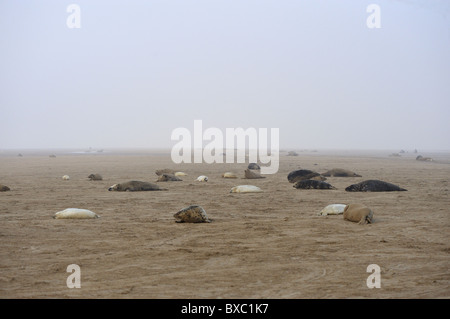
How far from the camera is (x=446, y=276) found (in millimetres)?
5789

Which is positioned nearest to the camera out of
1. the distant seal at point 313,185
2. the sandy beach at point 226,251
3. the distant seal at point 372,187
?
the sandy beach at point 226,251

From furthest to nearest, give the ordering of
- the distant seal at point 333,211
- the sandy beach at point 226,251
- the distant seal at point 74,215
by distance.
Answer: the distant seal at point 333,211 → the distant seal at point 74,215 → the sandy beach at point 226,251

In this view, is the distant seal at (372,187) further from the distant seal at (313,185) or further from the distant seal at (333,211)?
the distant seal at (333,211)

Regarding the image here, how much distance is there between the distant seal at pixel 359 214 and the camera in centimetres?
946

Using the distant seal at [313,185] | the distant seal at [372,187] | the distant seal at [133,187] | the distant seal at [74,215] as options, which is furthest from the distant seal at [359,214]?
the distant seal at [133,187]

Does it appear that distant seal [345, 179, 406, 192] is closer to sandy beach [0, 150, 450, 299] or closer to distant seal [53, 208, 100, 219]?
sandy beach [0, 150, 450, 299]

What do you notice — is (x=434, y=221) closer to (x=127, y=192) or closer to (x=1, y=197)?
(x=127, y=192)

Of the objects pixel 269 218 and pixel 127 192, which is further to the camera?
pixel 127 192

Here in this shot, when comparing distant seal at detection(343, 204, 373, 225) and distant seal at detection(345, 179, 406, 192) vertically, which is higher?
distant seal at detection(343, 204, 373, 225)

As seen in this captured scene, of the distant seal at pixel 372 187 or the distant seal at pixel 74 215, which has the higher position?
the distant seal at pixel 74 215

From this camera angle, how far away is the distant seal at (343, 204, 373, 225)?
946cm

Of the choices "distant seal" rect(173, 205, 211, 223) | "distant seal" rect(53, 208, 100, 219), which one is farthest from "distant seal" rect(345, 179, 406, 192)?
"distant seal" rect(53, 208, 100, 219)
